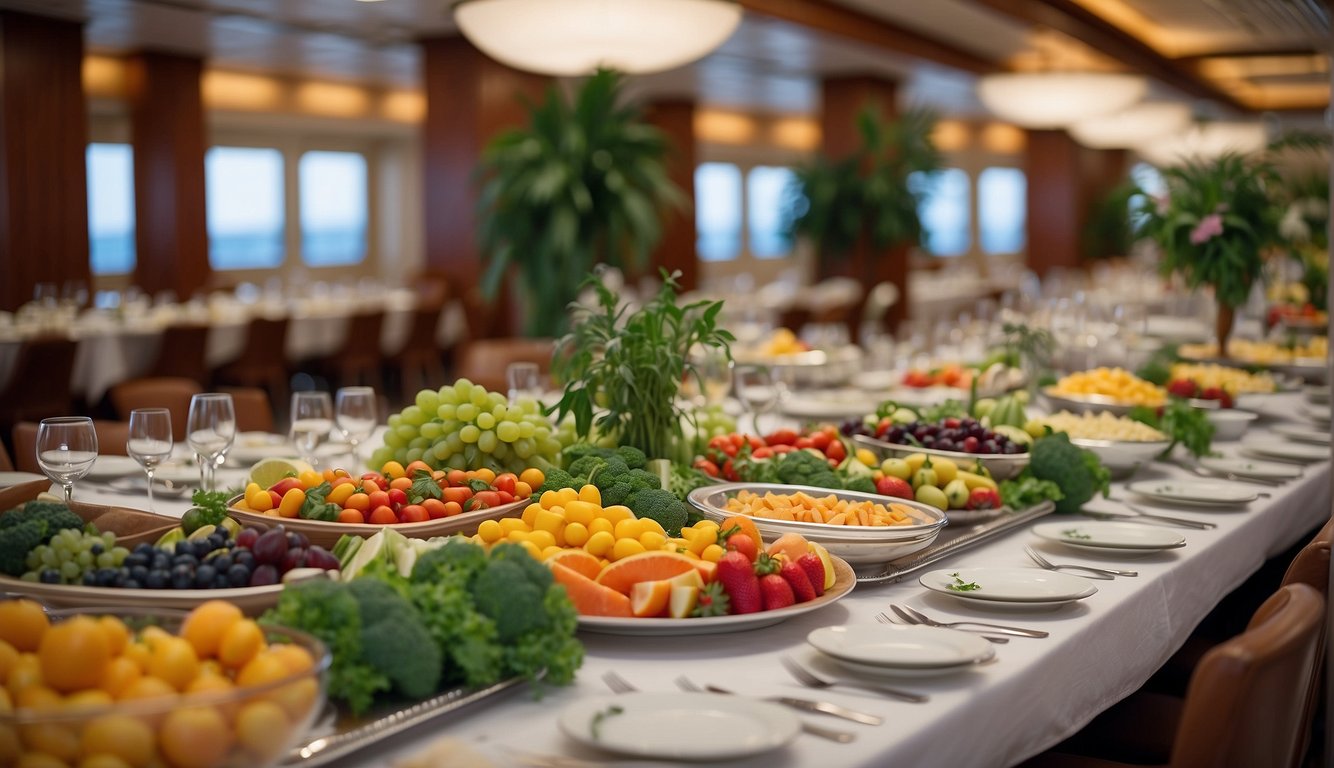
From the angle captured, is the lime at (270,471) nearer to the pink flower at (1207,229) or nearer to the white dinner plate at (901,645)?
the white dinner plate at (901,645)

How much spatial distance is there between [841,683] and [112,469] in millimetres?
1953

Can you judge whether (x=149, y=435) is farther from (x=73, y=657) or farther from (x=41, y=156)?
(x=41, y=156)

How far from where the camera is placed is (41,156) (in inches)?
348

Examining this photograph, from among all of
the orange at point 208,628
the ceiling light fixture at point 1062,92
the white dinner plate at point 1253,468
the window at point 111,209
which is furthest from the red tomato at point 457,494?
the window at point 111,209

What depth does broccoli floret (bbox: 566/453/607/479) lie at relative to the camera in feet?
7.14

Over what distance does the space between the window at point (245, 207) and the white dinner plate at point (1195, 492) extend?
11.0 metres

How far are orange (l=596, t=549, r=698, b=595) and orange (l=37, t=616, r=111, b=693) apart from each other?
2.20ft

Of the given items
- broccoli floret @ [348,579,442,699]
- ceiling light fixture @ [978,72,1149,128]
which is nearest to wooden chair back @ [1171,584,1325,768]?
broccoli floret @ [348,579,442,699]

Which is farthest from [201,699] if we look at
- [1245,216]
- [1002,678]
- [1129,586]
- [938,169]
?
[938,169]

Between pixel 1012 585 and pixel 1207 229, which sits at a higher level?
pixel 1207 229

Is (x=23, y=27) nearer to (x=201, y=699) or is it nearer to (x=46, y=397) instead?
(x=46, y=397)

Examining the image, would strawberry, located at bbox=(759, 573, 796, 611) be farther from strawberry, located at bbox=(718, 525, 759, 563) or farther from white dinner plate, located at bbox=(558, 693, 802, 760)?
white dinner plate, located at bbox=(558, 693, 802, 760)

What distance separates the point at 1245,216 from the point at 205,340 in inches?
213

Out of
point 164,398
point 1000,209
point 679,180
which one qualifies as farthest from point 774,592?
point 1000,209
